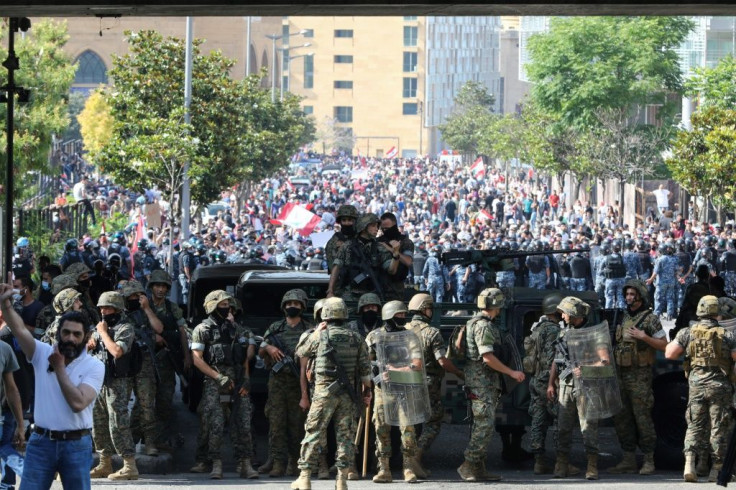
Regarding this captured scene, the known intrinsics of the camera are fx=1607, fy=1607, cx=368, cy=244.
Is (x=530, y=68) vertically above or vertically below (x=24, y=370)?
above

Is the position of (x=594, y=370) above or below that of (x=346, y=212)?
below

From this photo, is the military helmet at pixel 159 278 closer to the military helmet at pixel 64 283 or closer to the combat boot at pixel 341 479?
the military helmet at pixel 64 283

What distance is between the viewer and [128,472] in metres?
13.6

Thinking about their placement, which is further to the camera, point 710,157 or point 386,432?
point 710,157

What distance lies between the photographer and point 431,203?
207 ft

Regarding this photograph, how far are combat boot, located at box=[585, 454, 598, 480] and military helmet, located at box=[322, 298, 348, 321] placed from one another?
8.39 ft

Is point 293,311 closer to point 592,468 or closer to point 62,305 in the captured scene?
point 62,305

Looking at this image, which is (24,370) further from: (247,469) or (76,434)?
(76,434)

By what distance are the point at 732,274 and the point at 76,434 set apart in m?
21.2

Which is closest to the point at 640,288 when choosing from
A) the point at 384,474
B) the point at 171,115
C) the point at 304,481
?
the point at 384,474

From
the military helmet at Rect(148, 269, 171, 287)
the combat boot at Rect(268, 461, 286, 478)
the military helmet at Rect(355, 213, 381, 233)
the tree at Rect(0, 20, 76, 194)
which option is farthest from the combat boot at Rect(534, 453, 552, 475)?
the tree at Rect(0, 20, 76, 194)

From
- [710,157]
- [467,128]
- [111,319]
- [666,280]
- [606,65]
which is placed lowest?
[666,280]

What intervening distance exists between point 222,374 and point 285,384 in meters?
0.60

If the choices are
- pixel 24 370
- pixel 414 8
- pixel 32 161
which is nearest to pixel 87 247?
pixel 32 161
